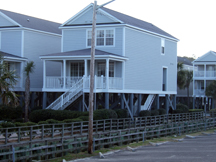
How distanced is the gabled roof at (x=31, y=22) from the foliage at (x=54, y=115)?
10.5m

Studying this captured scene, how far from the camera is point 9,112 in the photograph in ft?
106

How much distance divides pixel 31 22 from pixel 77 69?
842cm

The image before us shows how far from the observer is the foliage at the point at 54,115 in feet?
95.0

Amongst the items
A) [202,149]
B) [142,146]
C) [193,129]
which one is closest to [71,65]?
[193,129]

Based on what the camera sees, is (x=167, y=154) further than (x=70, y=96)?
No

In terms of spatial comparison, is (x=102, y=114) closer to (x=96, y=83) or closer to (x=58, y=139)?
(x=96, y=83)

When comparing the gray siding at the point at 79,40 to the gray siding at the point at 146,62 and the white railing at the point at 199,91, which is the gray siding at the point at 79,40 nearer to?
the gray siding at the point at 146,62

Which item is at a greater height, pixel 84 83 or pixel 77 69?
pixel 77 69

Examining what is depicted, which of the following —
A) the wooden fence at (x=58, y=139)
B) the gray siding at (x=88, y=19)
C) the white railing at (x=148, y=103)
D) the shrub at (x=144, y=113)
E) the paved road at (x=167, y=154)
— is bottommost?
the paved road at (x=167, y=154)

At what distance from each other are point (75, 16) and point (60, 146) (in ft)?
64.1

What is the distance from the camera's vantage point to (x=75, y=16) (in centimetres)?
3512

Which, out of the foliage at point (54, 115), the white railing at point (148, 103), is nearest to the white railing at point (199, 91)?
the white railing at point (148, 103)

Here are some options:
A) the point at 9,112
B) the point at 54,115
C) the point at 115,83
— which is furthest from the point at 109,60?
the point at 9,112

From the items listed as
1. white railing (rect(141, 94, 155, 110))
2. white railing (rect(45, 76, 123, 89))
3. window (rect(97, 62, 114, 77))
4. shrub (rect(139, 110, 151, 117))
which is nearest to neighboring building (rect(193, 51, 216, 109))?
white railing (rect(141, 94, 155, 110))
